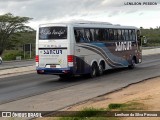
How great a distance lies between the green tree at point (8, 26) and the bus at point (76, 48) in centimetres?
5206

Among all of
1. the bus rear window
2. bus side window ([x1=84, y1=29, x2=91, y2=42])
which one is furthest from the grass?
bus side window ([x1=84, y1=29, x2=91, y2=42])

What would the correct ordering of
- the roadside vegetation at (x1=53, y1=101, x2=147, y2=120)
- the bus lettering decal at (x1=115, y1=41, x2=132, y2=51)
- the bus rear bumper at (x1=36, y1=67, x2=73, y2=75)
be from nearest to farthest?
the roadside vegetation at (x1=53, y1=101, x2=147, y2=120) < the bus rear bumper at (x1=36, y1=67, x2=73, y2=75) < the bus lettering decal at (x1=115, y1=41, x2=132, y2=51)

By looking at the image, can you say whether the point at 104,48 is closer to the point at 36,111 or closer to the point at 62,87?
the point at 62,87

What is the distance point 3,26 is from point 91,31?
5533cm

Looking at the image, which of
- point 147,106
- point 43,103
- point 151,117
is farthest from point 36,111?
point 151,117

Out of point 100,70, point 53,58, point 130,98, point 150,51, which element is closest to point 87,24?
point 100,70

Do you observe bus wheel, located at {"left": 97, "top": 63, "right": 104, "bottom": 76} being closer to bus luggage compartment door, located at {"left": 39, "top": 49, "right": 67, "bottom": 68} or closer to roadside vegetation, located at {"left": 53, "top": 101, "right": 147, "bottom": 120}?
bus luggage compartment door, located at {"left": 39, "top": 49, "right": 67, "bottom": 68}

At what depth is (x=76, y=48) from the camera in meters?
22.5

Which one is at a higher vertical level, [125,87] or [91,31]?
[91,31]

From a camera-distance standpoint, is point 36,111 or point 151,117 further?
point 36,111

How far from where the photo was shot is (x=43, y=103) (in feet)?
47.1

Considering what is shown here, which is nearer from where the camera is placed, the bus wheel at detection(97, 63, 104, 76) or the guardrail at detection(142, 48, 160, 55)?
the bus wheel at detection(97, 63, 104, 76)

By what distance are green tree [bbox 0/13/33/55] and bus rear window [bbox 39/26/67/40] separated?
180 ft

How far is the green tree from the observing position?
253ft
